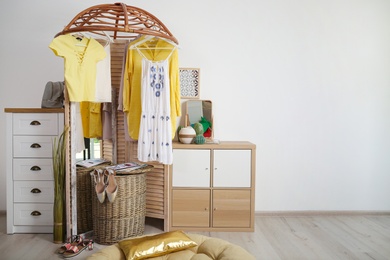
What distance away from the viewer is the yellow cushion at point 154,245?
200 cm

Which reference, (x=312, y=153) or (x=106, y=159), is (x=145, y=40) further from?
(x=312, y=153)

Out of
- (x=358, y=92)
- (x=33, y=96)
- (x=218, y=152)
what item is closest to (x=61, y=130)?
(x=33, y=96)

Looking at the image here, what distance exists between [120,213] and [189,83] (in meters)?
1.48

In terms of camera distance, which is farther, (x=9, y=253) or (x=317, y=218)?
(x=317, y=218)

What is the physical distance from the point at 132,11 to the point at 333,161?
100 inches

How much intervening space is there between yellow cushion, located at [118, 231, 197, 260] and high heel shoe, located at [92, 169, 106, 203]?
0.51 metres

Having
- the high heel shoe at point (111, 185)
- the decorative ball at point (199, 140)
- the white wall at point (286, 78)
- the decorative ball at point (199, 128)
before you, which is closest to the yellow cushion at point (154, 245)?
the high heel shoe at point (111, 185)

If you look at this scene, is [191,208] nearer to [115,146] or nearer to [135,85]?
[115,146]

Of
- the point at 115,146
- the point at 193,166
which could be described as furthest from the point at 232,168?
the point at 115,146

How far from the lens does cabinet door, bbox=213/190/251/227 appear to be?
2.92m

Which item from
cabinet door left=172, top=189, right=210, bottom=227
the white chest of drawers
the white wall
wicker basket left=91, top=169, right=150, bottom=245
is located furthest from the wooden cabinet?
the white chest of drawers

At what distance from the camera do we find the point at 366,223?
319cm

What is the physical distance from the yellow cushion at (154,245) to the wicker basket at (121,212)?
484mm

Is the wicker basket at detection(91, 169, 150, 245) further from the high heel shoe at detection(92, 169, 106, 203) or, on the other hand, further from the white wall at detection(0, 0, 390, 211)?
the white wall at detection(0, 0, 390, 211)
